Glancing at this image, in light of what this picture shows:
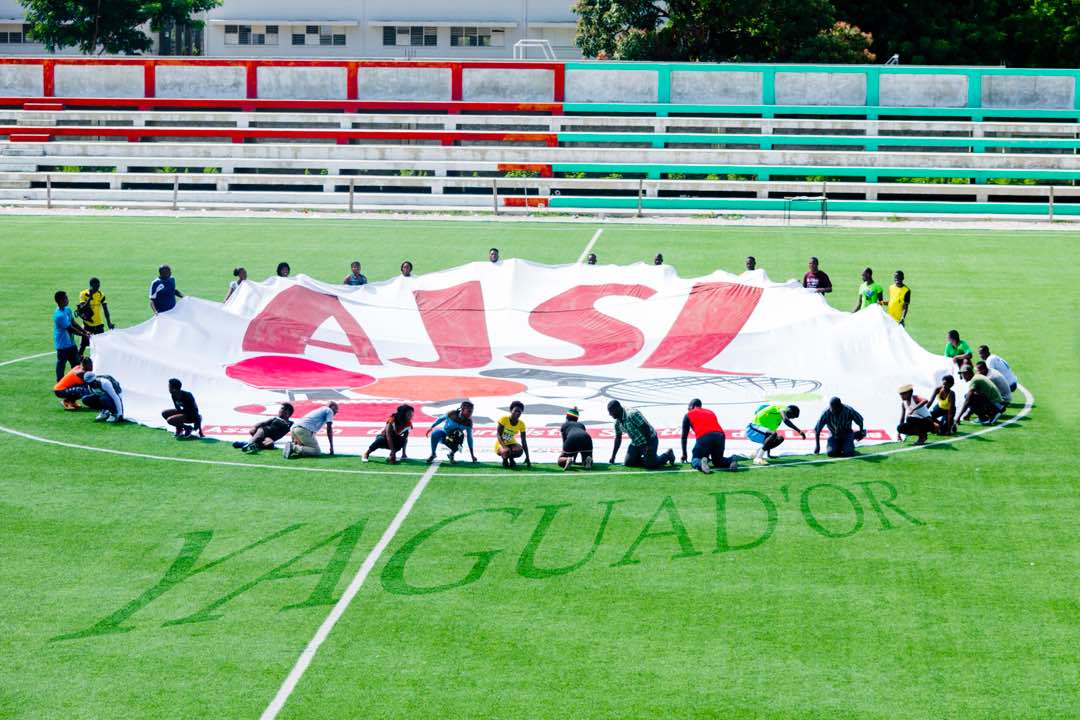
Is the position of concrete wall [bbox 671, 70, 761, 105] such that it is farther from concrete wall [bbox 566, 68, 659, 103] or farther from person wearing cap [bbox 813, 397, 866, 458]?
person wearing cap [bbox 813, 397, 866, 458]

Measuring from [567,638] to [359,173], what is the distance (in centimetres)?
4650

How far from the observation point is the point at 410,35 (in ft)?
289

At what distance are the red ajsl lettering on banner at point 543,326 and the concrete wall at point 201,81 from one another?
34.2m

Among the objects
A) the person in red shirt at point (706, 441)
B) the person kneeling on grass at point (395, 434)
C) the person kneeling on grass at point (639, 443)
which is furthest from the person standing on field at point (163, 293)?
the person in red shirt at point (706, 441)

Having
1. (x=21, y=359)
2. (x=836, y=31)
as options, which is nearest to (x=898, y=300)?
(x=21, y=359)

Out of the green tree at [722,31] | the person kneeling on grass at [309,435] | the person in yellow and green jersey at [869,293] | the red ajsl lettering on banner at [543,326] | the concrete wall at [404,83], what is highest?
the green tree at [722,31]

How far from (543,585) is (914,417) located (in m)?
9.47

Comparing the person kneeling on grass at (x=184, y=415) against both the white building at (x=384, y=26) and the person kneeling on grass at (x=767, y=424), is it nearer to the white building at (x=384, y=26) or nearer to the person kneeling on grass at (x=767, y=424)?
the person kneeling on grass at (x=767, y=424)

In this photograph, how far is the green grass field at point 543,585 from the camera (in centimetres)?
1402

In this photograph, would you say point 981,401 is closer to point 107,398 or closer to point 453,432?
point 453,432

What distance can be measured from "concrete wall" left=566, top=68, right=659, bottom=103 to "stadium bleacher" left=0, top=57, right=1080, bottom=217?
9 centimetres

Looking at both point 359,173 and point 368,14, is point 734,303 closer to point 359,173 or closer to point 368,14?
point 359,173

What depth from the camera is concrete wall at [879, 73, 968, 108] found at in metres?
59.3

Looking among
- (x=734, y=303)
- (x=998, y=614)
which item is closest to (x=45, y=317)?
(x=734, y=303)
